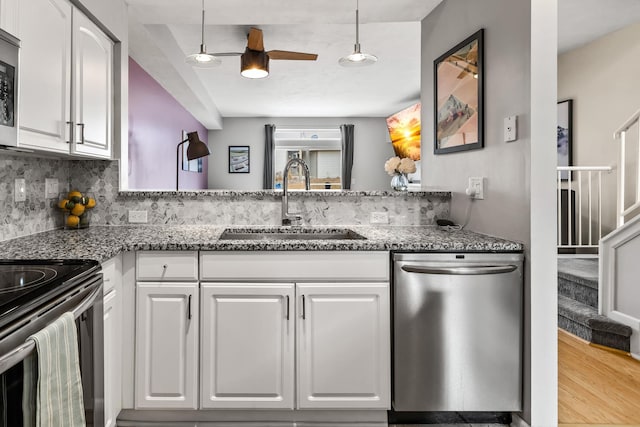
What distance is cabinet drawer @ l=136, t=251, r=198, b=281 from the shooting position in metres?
1.82

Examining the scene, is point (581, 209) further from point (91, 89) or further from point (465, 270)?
point (91, 89)

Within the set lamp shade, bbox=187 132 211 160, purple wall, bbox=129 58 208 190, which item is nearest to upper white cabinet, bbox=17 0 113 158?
lamp shade, bbox=187 132 211 160

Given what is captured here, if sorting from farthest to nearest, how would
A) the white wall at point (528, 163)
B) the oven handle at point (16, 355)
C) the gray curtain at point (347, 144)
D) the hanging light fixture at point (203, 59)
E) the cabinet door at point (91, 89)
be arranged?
the gray curtain at point (347, 144) → the hanging light fixture at point (203, 59) → the cabinet door at point (91, 89) → the white wall at point (528, 163) → the oven handle at point (16, 355)

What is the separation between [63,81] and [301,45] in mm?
2866

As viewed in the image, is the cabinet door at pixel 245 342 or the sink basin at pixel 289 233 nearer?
the cabinet door at pixel 245 342

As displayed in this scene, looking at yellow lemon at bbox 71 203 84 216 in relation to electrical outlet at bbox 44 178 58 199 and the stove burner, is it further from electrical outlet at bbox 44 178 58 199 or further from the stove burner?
the stove burner

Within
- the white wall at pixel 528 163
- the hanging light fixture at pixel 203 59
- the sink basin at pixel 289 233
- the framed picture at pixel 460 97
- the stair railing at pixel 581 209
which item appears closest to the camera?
the white wall at pixel 528 163

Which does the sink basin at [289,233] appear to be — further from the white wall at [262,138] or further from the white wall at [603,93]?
the white wall at [262,138]

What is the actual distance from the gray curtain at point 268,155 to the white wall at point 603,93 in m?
5.42

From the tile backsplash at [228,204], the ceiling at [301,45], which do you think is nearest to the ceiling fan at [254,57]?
the ceiling at [301,45]

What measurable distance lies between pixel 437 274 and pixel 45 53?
6.00 feet

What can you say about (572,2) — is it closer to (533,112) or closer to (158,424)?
(533,112)

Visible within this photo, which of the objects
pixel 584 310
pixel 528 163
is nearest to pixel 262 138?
pixel 584 310

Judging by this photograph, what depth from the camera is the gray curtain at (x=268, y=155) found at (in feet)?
28.5
